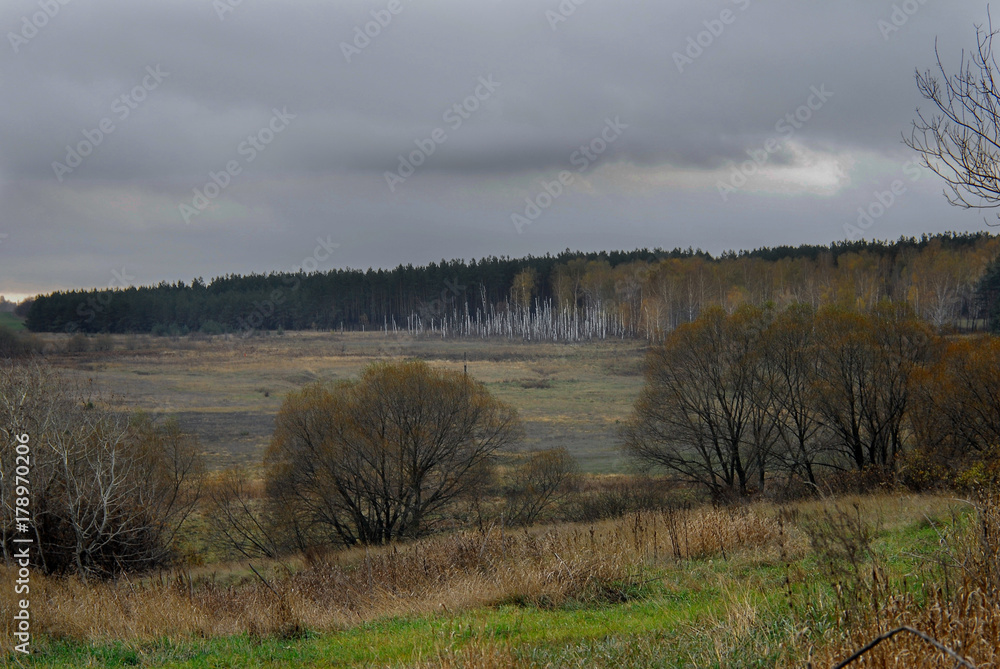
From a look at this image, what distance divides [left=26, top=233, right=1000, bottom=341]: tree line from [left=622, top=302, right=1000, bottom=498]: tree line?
22528 mm

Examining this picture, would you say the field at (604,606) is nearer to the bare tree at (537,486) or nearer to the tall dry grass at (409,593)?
the tall dry grass at (409,593)

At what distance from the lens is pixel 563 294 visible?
107812 millimetres

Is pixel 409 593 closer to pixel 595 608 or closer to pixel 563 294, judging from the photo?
pixel 595 608

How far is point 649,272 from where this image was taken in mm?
92312

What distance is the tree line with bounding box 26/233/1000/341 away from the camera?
3152 inches

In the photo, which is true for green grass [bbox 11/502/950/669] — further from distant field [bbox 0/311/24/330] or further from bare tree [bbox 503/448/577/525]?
distant field [bbox 0/311/24/330]

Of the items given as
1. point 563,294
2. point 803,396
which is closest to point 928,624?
point 803,396

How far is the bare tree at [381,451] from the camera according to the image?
34.8 m

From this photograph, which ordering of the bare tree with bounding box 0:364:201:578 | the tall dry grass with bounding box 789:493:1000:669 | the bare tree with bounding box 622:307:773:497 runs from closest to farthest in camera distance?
1. the tall dry grass with bounding box 789:493:1000:669
2. the bare tree with bounding box 0:364:201:578
3. the bare tree with bounding box 622:307:773:497

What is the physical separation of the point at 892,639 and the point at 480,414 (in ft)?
112

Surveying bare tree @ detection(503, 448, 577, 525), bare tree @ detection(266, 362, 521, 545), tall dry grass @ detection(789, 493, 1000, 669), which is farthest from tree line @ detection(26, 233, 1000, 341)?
tall dry grass @ detection(789, 493, 1000, 669)

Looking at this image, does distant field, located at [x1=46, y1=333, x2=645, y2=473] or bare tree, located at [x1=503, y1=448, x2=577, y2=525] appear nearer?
bare tree, located at [x1=503, y1=448, x2=577, y2=525]

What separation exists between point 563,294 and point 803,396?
70.3 m

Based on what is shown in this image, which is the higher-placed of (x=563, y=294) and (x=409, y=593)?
(x=563, y=294)
